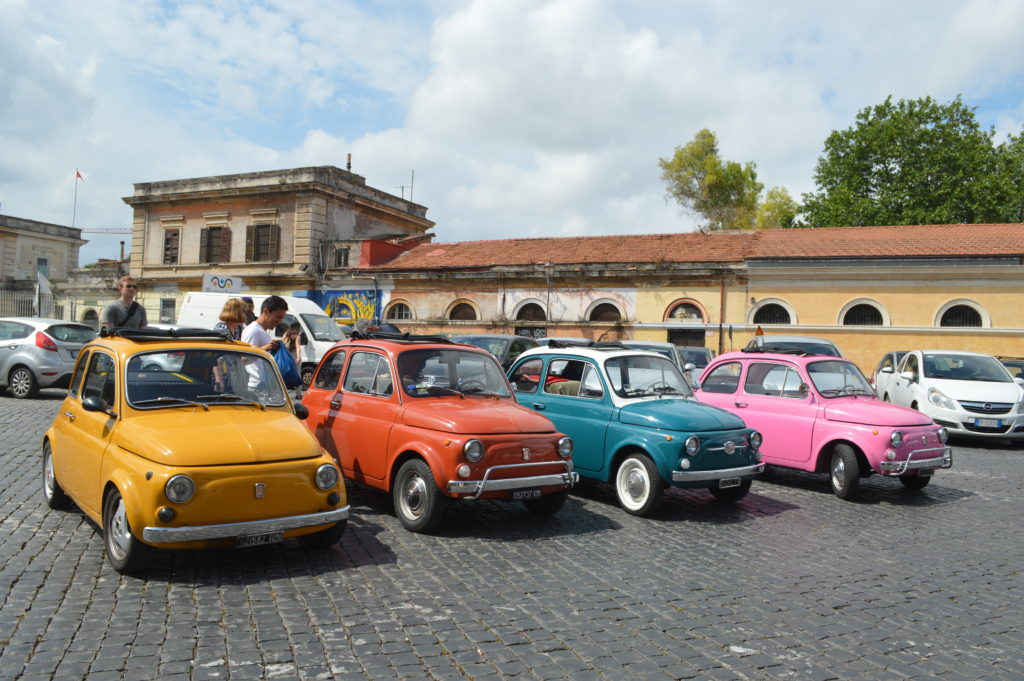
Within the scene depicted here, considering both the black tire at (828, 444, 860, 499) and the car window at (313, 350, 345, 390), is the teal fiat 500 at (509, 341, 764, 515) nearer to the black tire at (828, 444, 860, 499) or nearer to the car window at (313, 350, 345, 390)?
the black tire at (828, 444, 860, 499)

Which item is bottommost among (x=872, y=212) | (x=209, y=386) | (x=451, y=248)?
(x=209, y=386)

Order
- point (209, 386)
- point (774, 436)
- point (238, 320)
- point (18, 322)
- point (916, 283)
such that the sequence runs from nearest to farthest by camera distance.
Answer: point (209, 386) < point (238, 320) < point (774, 436) < point (18, 322) < point (916, 283)

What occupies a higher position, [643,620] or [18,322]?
[18,322]

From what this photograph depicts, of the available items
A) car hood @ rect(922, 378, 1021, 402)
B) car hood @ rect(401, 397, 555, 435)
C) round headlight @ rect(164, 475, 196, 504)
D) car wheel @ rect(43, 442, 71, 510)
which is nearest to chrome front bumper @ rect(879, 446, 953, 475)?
car hood @ rect(401, 397, 555, 435)

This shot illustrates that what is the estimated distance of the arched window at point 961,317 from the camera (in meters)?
23.5

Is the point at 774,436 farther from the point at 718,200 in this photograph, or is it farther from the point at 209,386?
the point at 718,200

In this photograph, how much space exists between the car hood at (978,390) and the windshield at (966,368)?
0.92 ft

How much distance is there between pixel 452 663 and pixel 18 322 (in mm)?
15332

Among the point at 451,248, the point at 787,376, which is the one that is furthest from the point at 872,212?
the point at 787,376

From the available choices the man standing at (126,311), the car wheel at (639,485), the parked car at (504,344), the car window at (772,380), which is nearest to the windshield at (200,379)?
the man standing at (126,311)

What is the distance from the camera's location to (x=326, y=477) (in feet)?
18.0

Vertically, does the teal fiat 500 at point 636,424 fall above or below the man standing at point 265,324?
below

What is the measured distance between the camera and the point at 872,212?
1428 inches

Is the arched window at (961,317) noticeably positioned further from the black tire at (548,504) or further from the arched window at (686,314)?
the black tire at (548,504)
